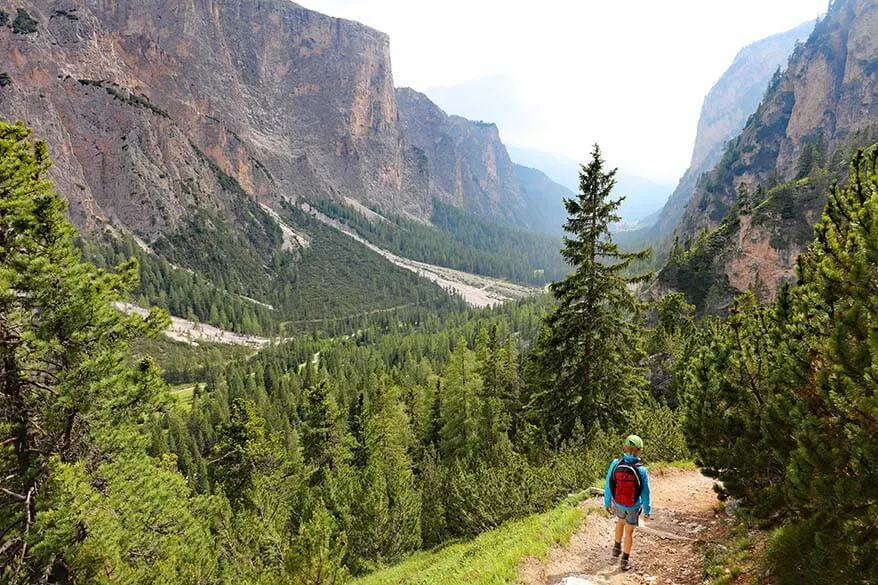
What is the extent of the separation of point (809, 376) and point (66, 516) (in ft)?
46.6

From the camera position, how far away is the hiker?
29.4 ft

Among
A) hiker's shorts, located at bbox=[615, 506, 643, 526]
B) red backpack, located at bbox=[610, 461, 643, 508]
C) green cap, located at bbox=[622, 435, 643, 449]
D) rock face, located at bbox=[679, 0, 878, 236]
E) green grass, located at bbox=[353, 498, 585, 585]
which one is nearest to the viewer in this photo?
green cap, located at bbox=[622, 435, 643, 449]

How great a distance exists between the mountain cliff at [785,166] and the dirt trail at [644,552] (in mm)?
67201

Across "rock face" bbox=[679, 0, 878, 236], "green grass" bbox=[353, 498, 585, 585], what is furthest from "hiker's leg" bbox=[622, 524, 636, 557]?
"rock face" bbox=[679, 0, 878, 236]

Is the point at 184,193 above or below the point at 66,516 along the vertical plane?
above

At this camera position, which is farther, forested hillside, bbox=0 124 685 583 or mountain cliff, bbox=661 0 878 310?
mountain cliff, bbox=661 0 878 310

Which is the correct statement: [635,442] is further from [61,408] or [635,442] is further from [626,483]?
[61,408]

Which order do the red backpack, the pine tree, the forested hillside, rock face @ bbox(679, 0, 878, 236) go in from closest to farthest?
the red backpack
the pine tree
the forested hillside
rock face @ bbox(679, 0, 878, 236)

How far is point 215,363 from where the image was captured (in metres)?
118

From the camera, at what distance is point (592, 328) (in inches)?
804

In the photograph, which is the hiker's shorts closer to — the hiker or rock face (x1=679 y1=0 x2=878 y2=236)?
the hiker

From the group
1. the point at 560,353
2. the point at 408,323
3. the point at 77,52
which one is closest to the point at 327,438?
the point at 560,353

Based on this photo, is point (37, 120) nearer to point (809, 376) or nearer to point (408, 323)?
point (408, 323)

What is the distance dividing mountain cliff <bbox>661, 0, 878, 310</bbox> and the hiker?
7072 cm
